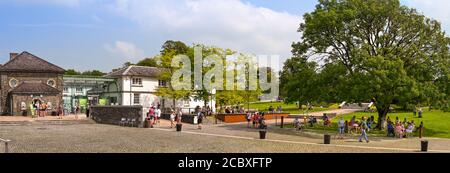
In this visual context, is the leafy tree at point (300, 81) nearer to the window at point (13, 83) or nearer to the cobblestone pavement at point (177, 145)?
the cobblestone pavement at point (177, 145)

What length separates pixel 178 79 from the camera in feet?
165

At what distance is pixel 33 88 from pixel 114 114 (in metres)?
13.8

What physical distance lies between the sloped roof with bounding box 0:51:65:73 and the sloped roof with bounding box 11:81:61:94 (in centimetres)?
161

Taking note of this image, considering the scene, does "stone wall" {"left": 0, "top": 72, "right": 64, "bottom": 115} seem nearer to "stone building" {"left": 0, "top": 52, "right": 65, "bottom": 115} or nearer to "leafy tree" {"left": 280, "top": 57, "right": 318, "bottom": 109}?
"stone building" {"left": 0, "top": 52, "right": 65, "bottom": 115}

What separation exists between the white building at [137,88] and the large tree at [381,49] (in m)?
26.1

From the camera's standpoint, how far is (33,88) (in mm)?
47875

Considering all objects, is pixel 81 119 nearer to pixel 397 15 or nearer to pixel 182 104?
pixel 182 104

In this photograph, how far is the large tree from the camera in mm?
30266

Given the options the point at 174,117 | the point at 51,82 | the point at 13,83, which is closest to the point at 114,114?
the point at 174,117

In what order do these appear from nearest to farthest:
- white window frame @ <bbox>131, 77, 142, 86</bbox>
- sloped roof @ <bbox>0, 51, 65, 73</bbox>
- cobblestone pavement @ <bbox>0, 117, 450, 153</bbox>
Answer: cobblestone pavement @ <bbox>0, 117, 450, 153</bbox> → sloped roof @ <bbox>0, 51, 65, 73</bbox> → white window frame @ <bbox>131, 77, 142, 86</bbox>

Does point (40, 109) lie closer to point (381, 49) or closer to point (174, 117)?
point (174, 117)

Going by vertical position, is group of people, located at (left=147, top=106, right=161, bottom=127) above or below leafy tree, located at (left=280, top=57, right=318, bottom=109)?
below

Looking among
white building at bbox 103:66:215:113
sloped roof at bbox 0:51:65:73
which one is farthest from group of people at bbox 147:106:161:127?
sloped roof at bbox 0:51:65:73
